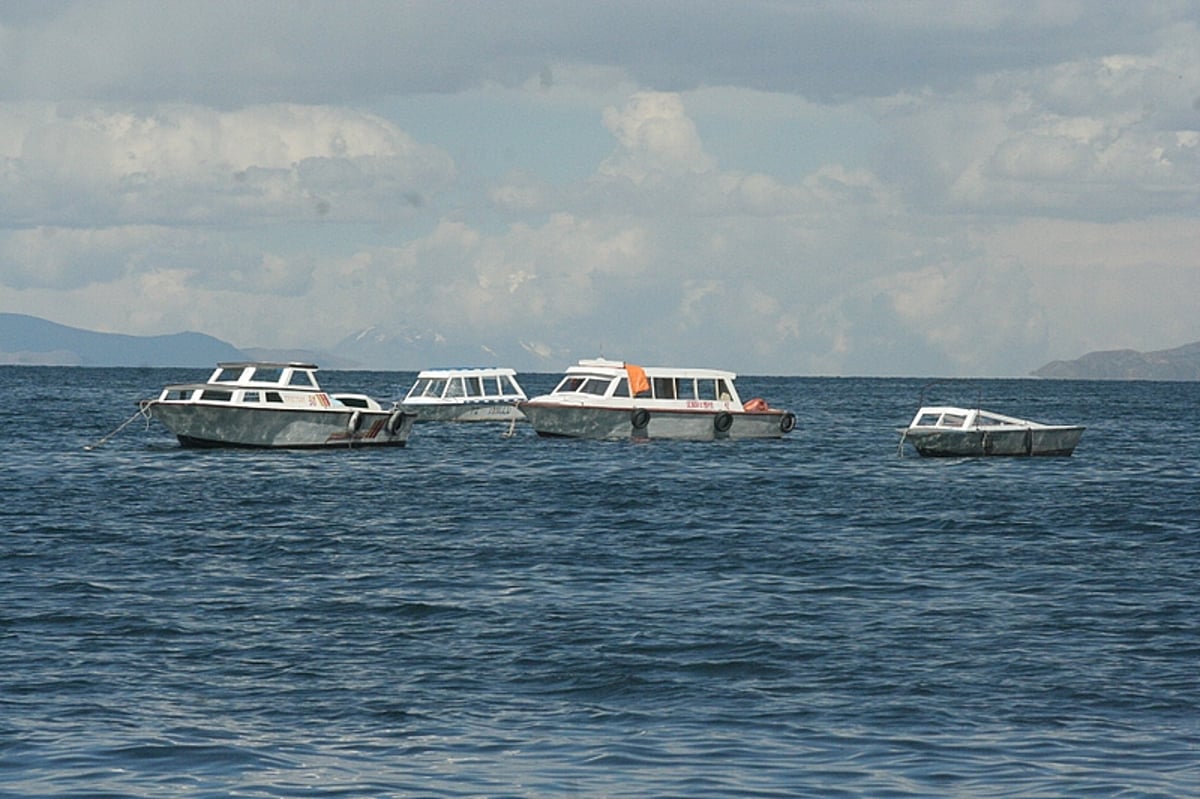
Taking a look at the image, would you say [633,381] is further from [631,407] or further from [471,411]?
[471,411]

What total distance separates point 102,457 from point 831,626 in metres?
39.4

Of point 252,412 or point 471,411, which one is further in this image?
point 471,411

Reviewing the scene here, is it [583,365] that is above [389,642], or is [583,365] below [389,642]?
above

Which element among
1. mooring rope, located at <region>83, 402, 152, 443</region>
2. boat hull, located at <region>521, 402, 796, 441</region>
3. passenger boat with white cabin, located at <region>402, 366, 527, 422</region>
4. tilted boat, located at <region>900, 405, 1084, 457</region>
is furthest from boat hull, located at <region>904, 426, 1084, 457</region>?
mooring rope, located at <region>83, 402, 152, 443</region>

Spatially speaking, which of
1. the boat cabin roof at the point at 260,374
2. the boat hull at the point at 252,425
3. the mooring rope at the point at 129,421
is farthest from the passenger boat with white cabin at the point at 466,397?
the boat hull at the point at 252,425

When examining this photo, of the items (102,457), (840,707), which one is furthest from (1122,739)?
(102,457)

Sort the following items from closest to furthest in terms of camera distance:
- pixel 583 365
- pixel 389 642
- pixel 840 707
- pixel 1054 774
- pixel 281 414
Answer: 1. pixel 1054 774
2. pixel 840 707
3. pixel 389 642
4. pixel 281 414
5. pixel 583 365

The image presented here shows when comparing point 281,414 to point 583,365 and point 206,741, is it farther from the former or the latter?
point 206,741

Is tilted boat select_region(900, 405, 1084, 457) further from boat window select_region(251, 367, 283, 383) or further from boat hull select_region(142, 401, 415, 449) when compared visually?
boat window select_region(251, 367, 283, 383)

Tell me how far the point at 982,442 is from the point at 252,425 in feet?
83.7

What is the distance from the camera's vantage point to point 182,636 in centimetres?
2117

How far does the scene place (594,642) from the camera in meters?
20.7

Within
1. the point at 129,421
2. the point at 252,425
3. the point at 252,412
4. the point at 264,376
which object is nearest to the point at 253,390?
the point at 252,412

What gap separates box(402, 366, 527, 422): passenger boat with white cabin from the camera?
7650 cm
